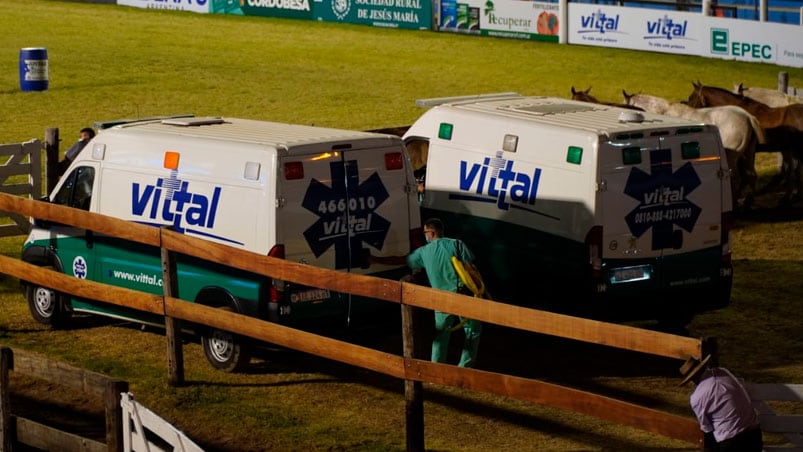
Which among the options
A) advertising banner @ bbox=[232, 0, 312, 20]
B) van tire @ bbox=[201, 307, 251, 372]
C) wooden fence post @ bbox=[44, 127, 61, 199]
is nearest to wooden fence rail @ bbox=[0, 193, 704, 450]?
van tire @ bbox=[201, 307, 251, 372]

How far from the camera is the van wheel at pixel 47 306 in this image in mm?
15750

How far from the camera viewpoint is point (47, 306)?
15.8 metres

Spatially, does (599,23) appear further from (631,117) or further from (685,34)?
(631,117)

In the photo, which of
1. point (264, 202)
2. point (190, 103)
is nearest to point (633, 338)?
point (264, 202)

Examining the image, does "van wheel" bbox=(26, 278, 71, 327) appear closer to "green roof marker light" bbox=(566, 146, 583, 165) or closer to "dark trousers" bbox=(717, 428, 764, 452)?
"green roof marker light" bbox=(566, 146, 583, 165)

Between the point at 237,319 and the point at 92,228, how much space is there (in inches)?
81.6

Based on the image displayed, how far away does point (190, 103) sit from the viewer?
32938 millimetres

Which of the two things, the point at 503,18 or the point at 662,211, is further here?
the point at 503,18

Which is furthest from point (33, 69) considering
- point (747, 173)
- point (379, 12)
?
point (747, 173)

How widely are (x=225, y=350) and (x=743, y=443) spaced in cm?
630

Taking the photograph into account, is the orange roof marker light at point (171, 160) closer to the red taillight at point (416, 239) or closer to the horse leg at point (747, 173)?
the red taillight at point (416, 239)

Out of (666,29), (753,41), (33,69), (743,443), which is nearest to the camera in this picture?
(743,443)

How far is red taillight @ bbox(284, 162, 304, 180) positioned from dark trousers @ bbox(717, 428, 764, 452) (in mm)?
5468

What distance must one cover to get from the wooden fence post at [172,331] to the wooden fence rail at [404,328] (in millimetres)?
39
